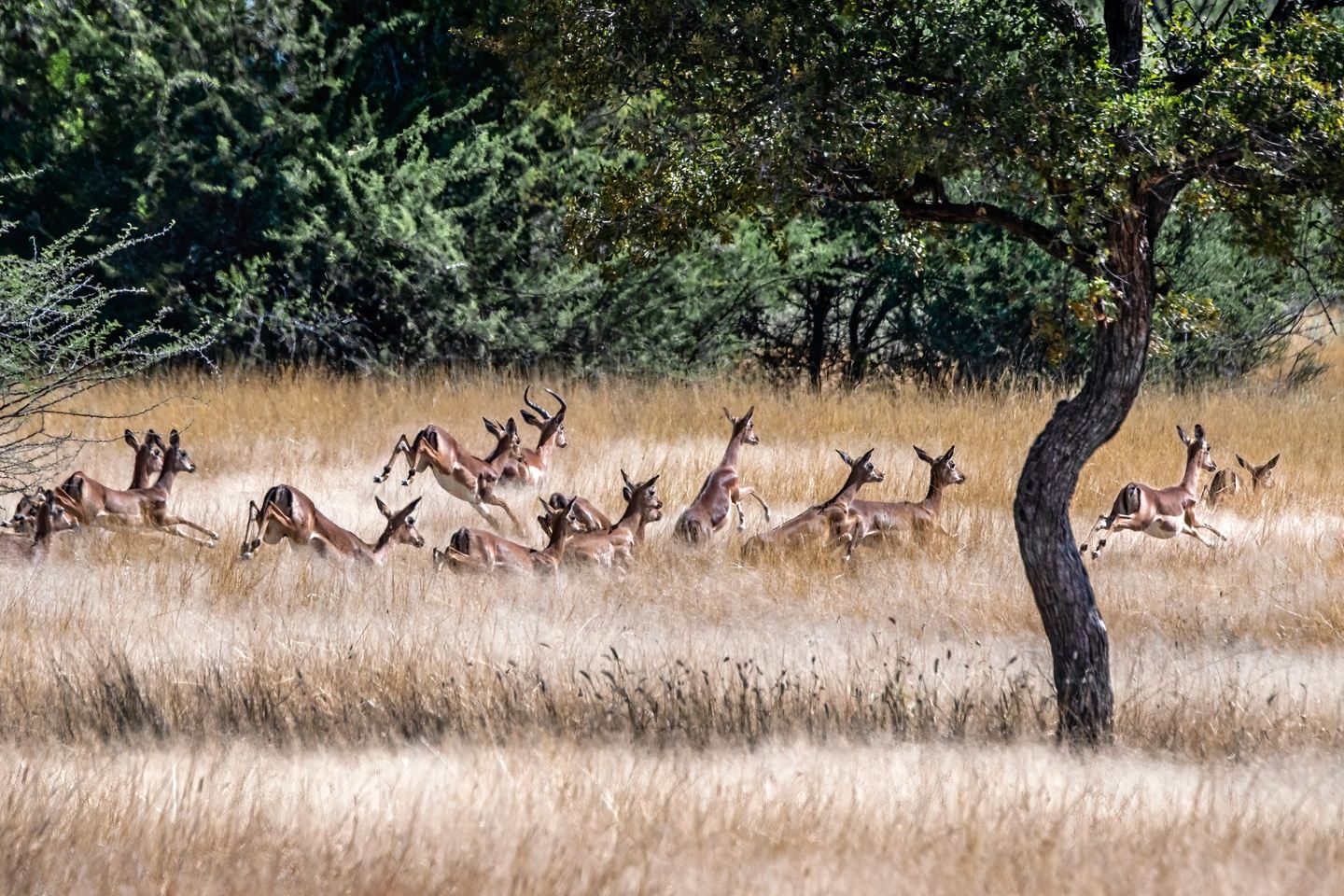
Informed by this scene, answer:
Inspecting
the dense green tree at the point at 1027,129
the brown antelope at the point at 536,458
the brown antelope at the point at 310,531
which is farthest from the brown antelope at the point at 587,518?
the dense green tree at the point at 1027,129

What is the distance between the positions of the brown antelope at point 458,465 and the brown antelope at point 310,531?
95 centimetres

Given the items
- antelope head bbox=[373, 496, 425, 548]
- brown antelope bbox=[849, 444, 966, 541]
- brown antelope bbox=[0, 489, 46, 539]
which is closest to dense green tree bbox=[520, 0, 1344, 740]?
antelope head bbox=[373, 496, 425, 548]

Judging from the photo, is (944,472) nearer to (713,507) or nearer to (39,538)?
(713,507)

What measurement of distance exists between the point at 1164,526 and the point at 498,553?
445 cm

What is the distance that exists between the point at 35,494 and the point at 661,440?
6.08m

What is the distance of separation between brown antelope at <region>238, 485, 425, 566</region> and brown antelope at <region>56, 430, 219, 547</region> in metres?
0.80

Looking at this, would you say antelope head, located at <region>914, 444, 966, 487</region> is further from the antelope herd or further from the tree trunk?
the tree trunk

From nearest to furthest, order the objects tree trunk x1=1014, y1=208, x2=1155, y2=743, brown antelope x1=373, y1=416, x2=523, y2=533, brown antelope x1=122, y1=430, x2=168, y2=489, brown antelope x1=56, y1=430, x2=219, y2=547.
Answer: tree trunk x1=1014, y1=208, x2=1155, y2=743 < brown antelope x1=56, y1=430, x2=219, y2=547 < brown antelope x1=373, y1=416, x2=523, y2=533 < brown antelope x1=122, y1=430, x2=168, y2=489

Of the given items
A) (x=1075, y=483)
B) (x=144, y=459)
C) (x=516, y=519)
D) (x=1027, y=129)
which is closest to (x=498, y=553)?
(x=516, y=519)

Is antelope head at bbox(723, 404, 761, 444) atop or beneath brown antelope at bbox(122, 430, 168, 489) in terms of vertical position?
atop

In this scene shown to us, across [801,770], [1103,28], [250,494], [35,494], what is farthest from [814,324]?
[801,770]

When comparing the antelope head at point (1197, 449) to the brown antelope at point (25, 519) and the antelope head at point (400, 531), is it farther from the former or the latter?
the brown antelope at point (25, 519)

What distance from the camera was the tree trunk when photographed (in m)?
6.48

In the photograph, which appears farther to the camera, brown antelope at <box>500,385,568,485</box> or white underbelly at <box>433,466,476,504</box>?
brown antelope at <box>500,385,568,485</box>
